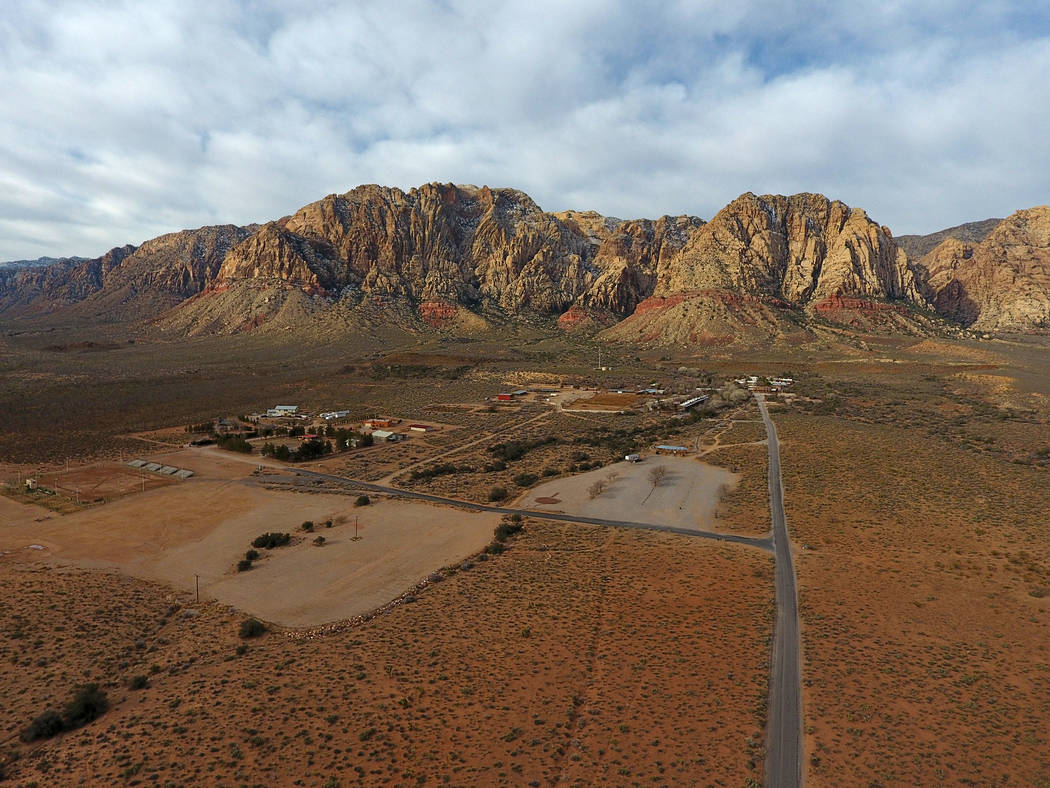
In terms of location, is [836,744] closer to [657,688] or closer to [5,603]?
[657,688]

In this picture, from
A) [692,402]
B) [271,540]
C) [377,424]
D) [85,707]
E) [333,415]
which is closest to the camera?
→ [85,707]

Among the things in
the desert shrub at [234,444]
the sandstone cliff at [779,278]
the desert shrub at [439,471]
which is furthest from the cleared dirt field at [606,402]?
the sandstone cliff at [779,278]

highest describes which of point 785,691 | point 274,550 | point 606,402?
point 606,402

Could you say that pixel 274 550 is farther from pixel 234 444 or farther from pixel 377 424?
pixel 377 424

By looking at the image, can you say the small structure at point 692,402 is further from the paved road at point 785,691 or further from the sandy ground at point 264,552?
the sandy ground at point 264,552

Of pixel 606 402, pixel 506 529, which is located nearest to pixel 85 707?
pixel 506 529

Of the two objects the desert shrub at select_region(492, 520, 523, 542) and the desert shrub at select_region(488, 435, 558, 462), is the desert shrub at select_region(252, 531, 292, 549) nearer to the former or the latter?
the desert shrub at select_region(492, 520, 523, 542)

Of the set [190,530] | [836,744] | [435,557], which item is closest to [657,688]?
[836,744]
